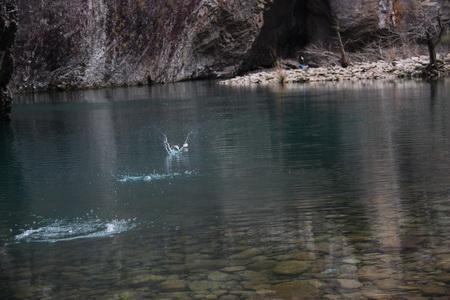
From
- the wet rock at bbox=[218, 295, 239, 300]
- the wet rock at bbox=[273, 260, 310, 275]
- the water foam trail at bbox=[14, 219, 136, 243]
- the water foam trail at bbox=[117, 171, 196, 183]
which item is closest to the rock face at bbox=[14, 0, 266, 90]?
the water foam trail at bbox=[117, 171, 196, 183]

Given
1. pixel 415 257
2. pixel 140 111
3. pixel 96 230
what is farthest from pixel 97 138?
pixel 415 257

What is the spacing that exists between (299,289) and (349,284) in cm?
57

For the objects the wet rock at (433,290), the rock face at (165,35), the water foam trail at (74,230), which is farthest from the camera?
the rock face at (165,35)

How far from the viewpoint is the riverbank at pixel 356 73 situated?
43125 mm

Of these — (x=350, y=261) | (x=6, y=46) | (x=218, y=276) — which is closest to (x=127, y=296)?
(x=218, y=276)

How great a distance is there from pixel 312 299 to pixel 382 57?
5201 cm

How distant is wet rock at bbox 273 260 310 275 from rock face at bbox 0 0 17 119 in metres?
27.4

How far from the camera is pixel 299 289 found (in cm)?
750

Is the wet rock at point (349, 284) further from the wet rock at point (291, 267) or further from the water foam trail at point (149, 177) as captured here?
the water foam trail at point (149, 177)

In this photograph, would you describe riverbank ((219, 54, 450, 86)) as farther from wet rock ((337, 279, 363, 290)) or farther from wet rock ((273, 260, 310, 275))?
wet rock ((337, 279, 363, 290))

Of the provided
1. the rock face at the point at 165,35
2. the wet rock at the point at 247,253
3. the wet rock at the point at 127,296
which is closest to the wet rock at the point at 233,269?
the wet rock at the point at 247,253

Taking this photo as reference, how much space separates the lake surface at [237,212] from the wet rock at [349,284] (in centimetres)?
3

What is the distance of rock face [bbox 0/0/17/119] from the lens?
3241 centimetres

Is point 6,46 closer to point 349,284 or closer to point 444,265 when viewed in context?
point 349,284
